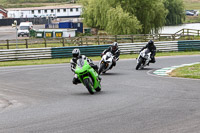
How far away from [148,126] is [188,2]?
548 ft

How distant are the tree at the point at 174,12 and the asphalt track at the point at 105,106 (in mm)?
67228

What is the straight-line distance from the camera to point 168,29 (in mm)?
80188

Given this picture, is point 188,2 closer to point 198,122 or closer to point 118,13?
point 118,13

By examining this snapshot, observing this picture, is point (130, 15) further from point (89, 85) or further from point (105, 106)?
point (105, 106)

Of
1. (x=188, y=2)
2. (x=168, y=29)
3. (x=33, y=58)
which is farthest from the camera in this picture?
(x=188, y=2)

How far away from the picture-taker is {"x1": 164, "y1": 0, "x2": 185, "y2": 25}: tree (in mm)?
82562

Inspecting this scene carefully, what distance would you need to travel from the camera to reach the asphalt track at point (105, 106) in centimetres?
821

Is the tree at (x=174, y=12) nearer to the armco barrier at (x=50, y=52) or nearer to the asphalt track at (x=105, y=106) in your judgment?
the armco barrier at (x=50, y=52)

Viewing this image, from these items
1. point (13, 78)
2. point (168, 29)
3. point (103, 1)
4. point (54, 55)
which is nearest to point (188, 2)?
point (168, 29)

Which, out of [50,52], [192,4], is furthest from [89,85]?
[192,4]

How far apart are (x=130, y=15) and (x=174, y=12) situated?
34113mm

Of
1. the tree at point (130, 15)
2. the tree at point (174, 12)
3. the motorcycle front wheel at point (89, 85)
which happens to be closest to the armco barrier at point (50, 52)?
the tree at point (130, 15)

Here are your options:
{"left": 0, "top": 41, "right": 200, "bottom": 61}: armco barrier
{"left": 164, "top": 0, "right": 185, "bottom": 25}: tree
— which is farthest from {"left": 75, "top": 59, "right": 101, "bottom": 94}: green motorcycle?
{"left": 164, "top": 0, "right": 185, "bottom": 25}: tree

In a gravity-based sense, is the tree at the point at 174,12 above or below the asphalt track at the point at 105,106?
above
